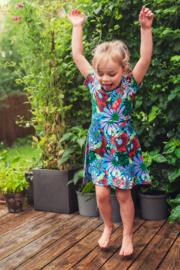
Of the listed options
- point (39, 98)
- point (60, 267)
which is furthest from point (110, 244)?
point (39, 98)

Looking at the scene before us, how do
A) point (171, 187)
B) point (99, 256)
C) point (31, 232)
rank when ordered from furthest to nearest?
point (171, 187) → point (31, 232) → point (99, 256)

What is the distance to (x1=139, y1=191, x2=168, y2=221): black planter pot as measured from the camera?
2.31m

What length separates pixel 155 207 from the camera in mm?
2311

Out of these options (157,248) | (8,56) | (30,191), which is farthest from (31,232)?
(8,56)

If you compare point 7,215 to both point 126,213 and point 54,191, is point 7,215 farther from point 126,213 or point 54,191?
point 126,213

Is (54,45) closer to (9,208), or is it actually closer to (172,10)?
(172,10)

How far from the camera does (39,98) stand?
8.84ft

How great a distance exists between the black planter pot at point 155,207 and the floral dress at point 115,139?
25.2 inches

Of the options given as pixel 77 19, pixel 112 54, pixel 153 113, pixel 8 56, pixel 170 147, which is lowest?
pixel 170 147

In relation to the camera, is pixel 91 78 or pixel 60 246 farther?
pixel 60 246

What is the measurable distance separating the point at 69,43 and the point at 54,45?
145 millimetres

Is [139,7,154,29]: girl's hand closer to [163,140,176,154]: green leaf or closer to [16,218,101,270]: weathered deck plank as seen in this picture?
[163,140,176,154]: green leaf

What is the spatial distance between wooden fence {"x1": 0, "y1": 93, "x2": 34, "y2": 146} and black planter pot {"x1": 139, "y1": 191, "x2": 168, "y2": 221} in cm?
639

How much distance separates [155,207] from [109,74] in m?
1.25
